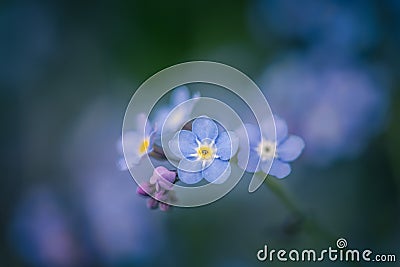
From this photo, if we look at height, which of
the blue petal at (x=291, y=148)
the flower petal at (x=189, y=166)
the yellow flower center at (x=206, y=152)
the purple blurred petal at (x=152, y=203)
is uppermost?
the blue petal at (x=291, y=148)

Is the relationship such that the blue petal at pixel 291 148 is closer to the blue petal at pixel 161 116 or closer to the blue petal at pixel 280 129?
the blue petal at pixel 280 129

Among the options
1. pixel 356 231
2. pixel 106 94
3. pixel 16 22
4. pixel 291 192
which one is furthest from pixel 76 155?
pixel 356 231

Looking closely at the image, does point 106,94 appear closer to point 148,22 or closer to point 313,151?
point 148,22

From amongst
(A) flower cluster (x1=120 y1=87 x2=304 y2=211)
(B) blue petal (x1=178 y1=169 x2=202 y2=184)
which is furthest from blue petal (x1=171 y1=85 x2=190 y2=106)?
(B) blue petal (x1=178 y1=169 x2=202 y2=184)

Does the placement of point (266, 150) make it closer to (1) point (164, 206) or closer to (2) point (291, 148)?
(2) point (291, 148)

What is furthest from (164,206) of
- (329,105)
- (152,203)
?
(329,105)

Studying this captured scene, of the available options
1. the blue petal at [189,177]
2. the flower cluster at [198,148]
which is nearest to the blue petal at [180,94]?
the flower cluster at [198,148]
